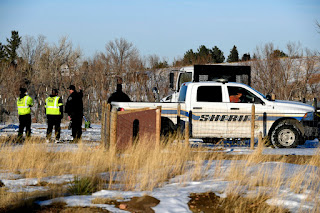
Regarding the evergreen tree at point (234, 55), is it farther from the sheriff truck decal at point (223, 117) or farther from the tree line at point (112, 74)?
the sheriff truck decal at point (223, 117)

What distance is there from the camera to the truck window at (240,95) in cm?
1425

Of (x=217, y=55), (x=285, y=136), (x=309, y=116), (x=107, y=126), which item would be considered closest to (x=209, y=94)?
(x=285, y=136)

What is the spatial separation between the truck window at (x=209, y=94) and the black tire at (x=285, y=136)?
2.03 meters

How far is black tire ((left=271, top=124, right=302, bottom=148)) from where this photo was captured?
14188mm

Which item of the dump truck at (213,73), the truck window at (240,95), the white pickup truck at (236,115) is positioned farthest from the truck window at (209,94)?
the dump truck at (213,73)

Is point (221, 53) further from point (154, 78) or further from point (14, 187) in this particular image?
point (14, 187)

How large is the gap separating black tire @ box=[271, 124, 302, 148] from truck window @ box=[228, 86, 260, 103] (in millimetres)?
1250

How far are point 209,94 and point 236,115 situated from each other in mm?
1046

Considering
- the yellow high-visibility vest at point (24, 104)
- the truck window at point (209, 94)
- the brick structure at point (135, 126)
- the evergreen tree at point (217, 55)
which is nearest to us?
the brick structure at point (135, 126)

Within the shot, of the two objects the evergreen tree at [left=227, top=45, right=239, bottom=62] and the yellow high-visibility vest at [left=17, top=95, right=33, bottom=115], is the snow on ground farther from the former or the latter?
the evergreen tree at [left=227, top=45, right=239, bottom=62]

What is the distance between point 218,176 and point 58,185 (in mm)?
3001

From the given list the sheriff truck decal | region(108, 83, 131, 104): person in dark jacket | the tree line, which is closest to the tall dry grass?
the sheriff truck decal

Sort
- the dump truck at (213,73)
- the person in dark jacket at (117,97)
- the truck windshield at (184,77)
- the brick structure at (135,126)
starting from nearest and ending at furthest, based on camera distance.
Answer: the brick structure at (135,126), the person in dark jacket at (117,97), the dump truck at (213,73), the truck windshield at (184,77)

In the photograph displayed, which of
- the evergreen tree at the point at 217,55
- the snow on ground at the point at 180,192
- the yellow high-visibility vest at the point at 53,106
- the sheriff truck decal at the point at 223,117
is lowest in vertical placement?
the snow on ground at the point at 180,192
